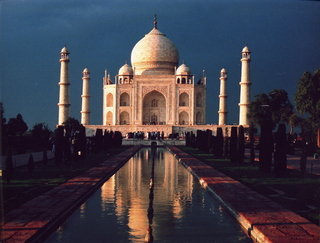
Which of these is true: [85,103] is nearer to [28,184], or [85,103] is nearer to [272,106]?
[272,106]

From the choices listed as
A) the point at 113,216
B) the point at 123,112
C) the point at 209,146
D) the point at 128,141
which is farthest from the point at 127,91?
the point at 113,216

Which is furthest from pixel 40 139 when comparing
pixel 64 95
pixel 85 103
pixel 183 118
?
pixel 183 118

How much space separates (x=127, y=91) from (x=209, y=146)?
60.3 ft

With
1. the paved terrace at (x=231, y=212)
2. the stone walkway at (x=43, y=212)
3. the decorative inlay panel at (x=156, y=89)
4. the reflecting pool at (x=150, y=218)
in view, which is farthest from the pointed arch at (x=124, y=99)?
the paved terrace at (x=231, y=212)

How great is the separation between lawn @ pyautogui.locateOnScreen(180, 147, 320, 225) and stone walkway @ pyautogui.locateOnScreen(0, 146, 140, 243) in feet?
7.80

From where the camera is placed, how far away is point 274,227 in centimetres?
439

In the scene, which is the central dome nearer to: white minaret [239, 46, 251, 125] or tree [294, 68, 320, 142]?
white minaret [239, 46, 251, 125]

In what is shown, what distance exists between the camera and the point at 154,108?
3609 cm

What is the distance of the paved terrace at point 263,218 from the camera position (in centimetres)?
409

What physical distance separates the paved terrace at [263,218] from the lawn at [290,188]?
0.18 metres

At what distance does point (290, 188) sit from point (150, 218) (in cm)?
287

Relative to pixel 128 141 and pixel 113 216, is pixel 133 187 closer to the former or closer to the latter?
pixel 113 216

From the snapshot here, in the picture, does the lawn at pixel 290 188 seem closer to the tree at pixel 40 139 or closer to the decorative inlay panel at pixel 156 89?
the tree at pixel 40 139

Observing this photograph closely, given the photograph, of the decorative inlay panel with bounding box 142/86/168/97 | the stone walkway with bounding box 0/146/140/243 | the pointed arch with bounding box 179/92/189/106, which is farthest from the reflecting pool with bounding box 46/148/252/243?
the pointed arch with bounding box 179/92/189/106
